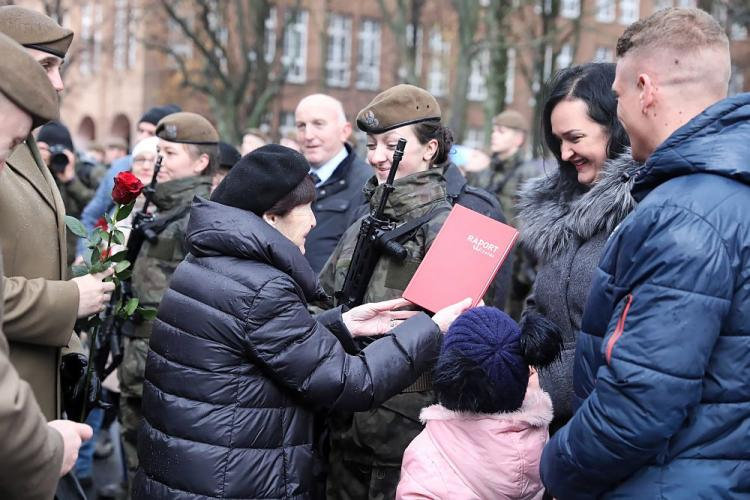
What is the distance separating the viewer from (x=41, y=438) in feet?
7.33

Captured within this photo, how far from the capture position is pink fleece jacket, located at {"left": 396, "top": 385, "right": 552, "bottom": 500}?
2.97 m

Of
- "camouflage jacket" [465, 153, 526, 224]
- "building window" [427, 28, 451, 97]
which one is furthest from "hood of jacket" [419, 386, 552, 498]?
"building window" [427, 28, 451, 97]

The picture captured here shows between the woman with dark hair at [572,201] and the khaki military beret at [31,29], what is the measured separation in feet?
6.23

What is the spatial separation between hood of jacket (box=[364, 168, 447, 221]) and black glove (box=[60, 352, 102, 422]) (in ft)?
4.52

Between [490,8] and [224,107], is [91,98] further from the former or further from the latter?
[490,8]

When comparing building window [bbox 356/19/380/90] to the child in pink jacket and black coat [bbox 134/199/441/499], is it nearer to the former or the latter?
black coat [bbox 134/199/441/499]

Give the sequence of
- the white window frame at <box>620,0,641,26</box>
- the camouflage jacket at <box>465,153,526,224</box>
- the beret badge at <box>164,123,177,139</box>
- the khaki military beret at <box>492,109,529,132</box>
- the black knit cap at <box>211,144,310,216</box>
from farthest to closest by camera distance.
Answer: the white window frame at <box>620,0,641,26</box>
the khaki military beret at <box>492,109,529,132</box>
the camouflage jacket at <box>465,153,526,224</box>
the beret badge at <box>164,123,177,139</box>
the black knit cap at <box>211,144,310,216</box>

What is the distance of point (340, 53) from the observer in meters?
38.9

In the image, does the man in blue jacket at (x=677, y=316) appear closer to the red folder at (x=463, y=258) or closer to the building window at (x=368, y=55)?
the red folder at (x=463, y=258)

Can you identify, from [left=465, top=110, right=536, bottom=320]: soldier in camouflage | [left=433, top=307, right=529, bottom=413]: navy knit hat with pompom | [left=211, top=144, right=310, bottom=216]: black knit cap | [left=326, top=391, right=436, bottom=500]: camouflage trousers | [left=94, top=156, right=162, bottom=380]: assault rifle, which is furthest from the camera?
[left=465, top=110, right=536, bottom=320]: soldier in camouflage

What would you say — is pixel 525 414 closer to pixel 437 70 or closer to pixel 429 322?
pixel 429 322

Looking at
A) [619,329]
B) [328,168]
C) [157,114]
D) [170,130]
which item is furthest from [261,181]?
[157,114]

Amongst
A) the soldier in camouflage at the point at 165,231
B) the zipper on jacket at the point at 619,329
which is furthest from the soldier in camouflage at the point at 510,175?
the zipper on jacket at the point at 619,329

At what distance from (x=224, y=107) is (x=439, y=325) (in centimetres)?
2288
